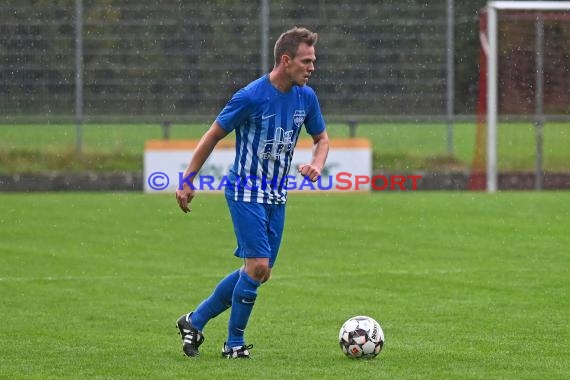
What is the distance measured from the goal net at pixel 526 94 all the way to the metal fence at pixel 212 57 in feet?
2.36

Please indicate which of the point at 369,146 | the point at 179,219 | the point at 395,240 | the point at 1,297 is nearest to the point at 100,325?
the point at 1,297

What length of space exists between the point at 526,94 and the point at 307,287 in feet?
38.9

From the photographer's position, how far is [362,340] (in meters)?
7.43

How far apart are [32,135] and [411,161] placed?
251 inches

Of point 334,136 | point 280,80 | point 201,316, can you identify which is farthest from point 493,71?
point 201,316

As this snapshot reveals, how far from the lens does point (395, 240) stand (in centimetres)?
1415

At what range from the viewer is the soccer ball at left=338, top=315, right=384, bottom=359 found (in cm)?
743

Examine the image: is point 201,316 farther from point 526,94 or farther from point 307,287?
point 526,94

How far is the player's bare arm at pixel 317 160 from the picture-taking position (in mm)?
7410

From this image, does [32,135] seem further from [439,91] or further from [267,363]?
[267,363]

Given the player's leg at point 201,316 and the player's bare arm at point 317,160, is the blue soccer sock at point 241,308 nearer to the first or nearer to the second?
the player's leg at point 201,316

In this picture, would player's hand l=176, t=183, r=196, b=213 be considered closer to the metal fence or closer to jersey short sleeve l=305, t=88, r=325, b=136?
jersey short sleeve l=305, t=88, r=325, b=136

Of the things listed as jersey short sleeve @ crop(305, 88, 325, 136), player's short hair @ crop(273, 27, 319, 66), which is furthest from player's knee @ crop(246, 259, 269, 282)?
player's short hair @ crop(273, 27, 319, 66)


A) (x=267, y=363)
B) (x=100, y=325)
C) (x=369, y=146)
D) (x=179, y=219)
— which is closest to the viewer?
(x=267, y=363)
